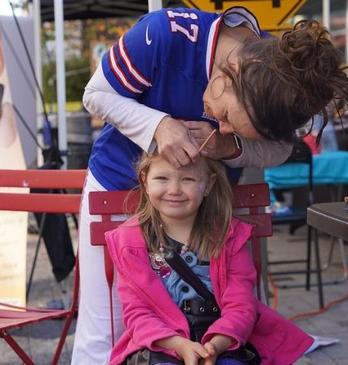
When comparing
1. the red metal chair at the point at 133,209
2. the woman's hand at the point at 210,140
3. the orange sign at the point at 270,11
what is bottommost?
the red metal chair at the point at 133,209

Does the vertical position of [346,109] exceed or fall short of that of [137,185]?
it exceeds it

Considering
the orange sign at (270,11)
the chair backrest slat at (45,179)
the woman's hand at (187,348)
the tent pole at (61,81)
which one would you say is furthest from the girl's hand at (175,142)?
the tent pole at (61,81)

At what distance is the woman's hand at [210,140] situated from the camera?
229 centimetres

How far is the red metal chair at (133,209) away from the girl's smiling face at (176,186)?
5.2 inches

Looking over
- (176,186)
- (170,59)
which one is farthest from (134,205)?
(170,59)

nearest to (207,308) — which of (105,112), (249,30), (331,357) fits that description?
(105,112)

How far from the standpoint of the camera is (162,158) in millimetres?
2348

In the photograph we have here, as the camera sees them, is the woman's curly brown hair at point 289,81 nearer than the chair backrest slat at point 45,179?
Yes

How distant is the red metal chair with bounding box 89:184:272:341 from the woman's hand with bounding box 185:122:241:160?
305 mm

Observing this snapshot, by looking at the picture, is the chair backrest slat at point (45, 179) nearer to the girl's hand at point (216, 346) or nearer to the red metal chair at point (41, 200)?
the red metal chair at point (41, 200)

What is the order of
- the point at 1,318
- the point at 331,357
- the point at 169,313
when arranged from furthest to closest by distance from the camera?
the point at 331,357, the point at 1,318, the point at 169,313

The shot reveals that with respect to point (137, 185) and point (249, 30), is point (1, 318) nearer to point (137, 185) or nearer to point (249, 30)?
point (137, 185)

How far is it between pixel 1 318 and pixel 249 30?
5.45 feet

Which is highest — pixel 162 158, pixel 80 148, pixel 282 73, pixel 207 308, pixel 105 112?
pixel 282 73
